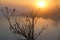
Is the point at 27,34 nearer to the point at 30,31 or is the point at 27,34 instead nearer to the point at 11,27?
the point at 30,31

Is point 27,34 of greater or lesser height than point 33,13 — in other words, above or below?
below

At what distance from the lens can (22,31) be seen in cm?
1473

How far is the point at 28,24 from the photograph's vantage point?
14.8 meters

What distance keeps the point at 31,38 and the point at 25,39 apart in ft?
1.57

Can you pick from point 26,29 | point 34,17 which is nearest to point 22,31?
point 26,29

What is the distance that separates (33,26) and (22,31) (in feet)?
2.65

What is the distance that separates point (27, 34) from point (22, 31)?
1.83 ft

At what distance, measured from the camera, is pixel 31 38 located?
46.4ft

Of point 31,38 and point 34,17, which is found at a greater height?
point 34,17

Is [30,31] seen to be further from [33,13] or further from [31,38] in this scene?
[33,13]

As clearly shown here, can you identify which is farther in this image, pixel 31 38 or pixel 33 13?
pixel 33 13

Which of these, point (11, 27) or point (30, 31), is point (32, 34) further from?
point (11, 27)

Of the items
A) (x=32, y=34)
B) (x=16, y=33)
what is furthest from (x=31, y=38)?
(x=16, y=33)

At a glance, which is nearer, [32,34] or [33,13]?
[32,34]
